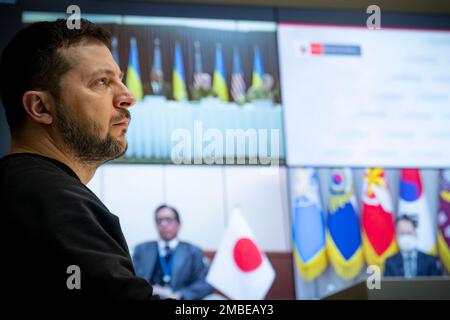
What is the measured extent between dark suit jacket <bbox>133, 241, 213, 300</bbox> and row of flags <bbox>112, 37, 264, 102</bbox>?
953 millimetres

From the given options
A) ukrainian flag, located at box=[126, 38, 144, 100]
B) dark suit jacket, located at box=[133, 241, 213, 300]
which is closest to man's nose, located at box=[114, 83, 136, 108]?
dark suit jacket, located at box=[133, 241, 213, 300]

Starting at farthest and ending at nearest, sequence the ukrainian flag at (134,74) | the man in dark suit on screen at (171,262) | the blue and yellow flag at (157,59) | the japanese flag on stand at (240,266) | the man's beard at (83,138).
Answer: the blue and yellow flag at (157,59), the ukrainian flag at (134,74), the japanese flag on stand at (240,266), the man in dark suit on screen at (171,262), the man's beard at (83,138)

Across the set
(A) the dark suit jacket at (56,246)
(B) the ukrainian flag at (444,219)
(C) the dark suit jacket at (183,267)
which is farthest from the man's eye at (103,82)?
(B) the ukrainian flag at (444,219)

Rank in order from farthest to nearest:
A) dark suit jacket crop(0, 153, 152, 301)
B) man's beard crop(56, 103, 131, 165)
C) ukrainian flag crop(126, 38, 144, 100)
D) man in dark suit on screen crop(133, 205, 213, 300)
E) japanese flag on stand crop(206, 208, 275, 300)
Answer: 1. ukrainian flag crop(126, 38, 144, 100)
2. japanese flag on stand crop(206, 208, 275, 300)
3. man in dark suit on screen crop(133, 205, 213, 300)
4. man's beard crop(56, 103, 131, 165)
5. dark suit jacket crop(0, 153, 152, 301)

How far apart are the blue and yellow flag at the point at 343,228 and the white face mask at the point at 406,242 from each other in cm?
27

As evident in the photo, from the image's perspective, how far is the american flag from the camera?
170 inches

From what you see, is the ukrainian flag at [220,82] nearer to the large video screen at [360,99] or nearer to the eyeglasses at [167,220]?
the large video screen at [360,99]

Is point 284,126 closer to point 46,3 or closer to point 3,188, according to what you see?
point 46,3

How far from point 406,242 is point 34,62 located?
347 cm

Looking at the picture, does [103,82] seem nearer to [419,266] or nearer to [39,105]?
[39,105]

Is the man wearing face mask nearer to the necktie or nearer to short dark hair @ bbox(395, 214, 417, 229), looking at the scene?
short dark hair @ bbox(395, 214, 417, 229)

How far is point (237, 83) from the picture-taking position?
4332 millimetres

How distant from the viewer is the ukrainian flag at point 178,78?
4.24 metres
